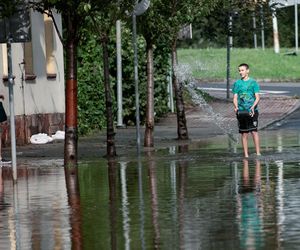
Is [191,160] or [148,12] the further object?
[148,12]

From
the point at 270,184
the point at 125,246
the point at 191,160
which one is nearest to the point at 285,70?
the point at 191,160

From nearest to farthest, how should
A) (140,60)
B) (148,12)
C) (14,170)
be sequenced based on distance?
(14,170) < (148,12) < (140,60)

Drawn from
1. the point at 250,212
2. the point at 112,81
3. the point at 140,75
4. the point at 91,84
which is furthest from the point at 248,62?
the point at 250,212

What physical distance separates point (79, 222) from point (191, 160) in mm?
8949

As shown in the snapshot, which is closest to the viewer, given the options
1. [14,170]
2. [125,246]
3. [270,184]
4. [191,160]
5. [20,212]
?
[125,246]

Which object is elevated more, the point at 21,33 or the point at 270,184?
the point at 21,33

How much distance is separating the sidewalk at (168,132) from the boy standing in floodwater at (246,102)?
256 centimetres

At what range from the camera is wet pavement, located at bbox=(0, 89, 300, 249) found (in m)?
12.1

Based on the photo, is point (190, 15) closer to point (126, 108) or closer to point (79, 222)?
point (126, 108)

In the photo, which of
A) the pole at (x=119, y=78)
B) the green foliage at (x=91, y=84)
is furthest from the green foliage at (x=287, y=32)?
the green foliage at (x=91, y=84)

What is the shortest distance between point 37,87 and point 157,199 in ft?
51.3

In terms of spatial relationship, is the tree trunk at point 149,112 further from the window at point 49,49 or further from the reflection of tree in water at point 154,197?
the window at point 49,49

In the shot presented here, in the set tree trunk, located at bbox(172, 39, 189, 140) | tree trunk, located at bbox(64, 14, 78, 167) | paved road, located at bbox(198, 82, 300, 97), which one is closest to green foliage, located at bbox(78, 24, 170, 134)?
tree trunk, located at bbox(172, 39, 189, 140)

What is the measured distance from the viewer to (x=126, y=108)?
3594 cm
